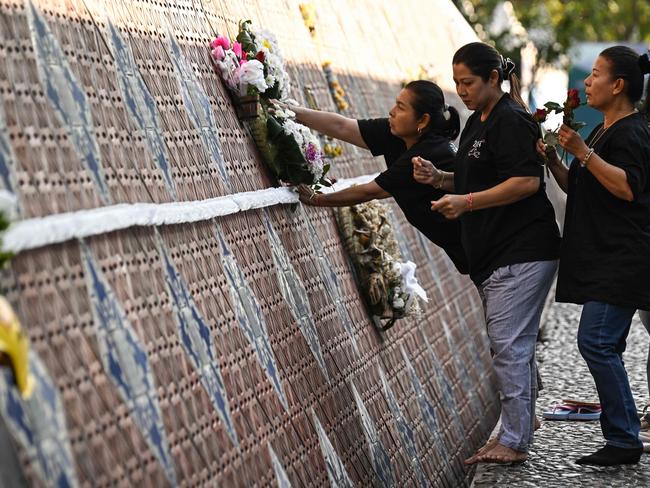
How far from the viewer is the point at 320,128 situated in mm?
5746

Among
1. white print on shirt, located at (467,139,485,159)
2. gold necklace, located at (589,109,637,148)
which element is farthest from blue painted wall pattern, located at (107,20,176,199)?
gold necklace, located at (589,109,637,148)

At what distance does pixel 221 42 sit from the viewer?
190 inches

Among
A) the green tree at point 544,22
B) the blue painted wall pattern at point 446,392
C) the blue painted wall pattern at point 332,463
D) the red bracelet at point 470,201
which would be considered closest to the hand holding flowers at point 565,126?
the red bracelet at point 470,201

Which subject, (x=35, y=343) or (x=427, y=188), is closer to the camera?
(x=35, y=343)

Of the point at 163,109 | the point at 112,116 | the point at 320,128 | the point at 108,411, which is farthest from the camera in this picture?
the point at 320,128

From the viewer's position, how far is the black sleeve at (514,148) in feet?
17.2

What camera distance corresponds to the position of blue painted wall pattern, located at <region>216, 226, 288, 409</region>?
4137 mm

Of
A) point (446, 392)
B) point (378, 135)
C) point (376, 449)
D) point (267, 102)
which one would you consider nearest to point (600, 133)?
point (378, 135)

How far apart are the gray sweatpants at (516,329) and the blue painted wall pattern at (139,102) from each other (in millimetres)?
2077

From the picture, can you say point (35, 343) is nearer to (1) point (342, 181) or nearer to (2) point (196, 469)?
(2) point (196, 469)

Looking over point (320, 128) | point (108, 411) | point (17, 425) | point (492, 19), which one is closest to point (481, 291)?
point (320, 128)

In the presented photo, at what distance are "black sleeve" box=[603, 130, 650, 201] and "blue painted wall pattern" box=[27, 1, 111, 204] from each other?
2.60m

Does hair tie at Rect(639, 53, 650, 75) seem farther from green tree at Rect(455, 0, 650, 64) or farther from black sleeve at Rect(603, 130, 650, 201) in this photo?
green tree at Rect(455, 0, 650, 64)

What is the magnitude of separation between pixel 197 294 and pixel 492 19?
21.9 m
